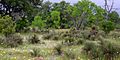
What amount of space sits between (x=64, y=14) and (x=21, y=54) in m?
48.0

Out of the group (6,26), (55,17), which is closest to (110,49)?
(6,26)

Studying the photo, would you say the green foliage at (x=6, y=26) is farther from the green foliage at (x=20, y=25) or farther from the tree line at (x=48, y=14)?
the green foliage at (x=20, y=25)

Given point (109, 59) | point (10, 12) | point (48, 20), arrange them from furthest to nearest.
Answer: point (48, 20)
point (10, 12)
point (109, 59)

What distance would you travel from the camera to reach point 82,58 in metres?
13.6

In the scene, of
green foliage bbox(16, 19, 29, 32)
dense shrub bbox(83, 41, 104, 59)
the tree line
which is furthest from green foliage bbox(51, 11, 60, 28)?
dense shrub bbox(83, 41, 104, 59)

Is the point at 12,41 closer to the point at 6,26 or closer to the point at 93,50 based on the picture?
the point at 6,26

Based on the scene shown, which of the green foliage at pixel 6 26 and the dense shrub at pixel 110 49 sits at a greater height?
the dense shrub at pixel 110 49

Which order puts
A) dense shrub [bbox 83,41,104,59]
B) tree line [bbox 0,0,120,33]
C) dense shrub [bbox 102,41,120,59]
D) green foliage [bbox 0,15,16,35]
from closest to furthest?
1. dense shrub [bbox 102,41,120,59]
2. dense shrub [bbox 83,41,104,59]
3. green foliage [bbox 0,15,16,35]
4. tree line [bbox 0,0,120,33]

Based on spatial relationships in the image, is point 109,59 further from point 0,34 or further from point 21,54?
point 0,34

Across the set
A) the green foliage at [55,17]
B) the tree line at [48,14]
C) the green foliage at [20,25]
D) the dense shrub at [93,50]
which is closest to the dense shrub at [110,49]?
the dense shrub at [93,50]

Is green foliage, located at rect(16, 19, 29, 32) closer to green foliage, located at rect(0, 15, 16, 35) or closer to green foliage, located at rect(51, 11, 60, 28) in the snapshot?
green foliage, located at rect(51, 11, 60, 28)

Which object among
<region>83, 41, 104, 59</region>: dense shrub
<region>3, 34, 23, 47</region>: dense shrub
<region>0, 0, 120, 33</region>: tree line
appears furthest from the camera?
<region>0, 0, 120, 33</region>: tree line

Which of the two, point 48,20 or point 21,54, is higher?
point 21,54

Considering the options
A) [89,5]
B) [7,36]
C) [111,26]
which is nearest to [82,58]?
[7,36]
